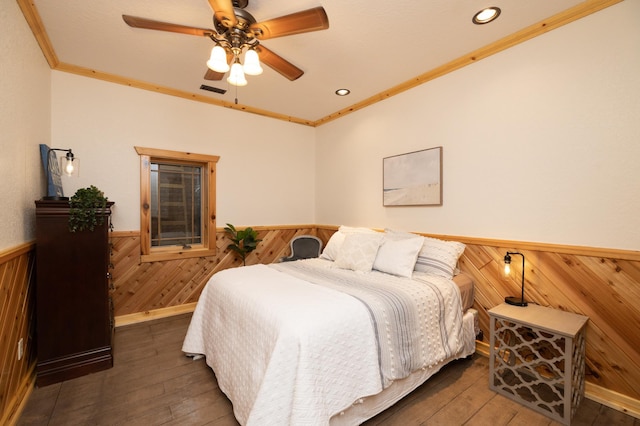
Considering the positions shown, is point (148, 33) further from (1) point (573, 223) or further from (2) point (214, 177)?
(1) point (573, 223)

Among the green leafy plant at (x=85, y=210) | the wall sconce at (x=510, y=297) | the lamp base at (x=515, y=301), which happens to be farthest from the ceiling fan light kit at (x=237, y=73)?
the lamp base at (x=515, y=301)

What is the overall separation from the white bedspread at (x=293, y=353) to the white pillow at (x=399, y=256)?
22.0 inches

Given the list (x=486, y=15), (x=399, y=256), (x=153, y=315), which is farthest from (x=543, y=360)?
(x=153, y=315)

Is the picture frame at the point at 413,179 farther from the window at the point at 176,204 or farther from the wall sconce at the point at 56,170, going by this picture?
the wall sconce at the point at 56,170

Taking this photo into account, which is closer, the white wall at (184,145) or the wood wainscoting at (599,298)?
the wood wainscoting at (599,298)

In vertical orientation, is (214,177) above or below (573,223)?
above

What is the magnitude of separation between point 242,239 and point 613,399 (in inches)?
149

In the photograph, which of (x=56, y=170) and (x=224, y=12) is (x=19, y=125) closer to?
(x=56, y=170)

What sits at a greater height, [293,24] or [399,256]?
[293,24]

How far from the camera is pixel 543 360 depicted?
5.99ft

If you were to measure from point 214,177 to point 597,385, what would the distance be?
4218 mm

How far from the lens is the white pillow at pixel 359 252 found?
2676 millimetres

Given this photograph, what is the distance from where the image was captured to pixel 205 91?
11.4 ft

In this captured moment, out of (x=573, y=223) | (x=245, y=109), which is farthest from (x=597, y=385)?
(x=245, y=109)
